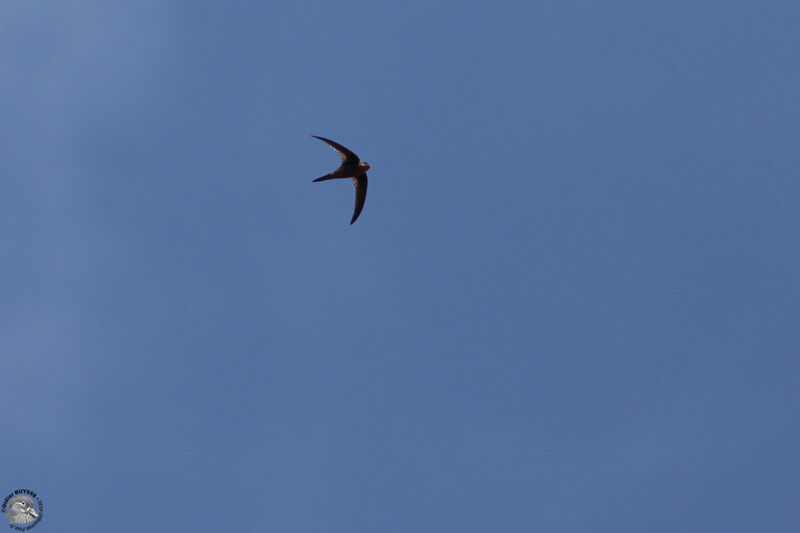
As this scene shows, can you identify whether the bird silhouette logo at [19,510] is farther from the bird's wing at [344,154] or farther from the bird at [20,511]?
the bird's wing at [344,154]

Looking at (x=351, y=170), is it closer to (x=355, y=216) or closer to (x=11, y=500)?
(x=355, y=216)

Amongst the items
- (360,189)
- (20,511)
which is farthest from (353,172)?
(20,511)

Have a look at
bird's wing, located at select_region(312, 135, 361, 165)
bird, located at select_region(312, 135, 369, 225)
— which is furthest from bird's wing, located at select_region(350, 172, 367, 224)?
bird's wing, located at select_region(312, 135, 361, 165)

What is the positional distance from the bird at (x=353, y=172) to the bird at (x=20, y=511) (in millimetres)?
26842

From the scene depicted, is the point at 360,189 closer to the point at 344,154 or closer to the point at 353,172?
the point at 353,172

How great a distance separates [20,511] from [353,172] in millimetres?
29029

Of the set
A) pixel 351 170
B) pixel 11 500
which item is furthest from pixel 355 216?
pixel 11 500

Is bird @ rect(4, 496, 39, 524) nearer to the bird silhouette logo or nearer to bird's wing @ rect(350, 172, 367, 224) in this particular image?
the bird silhouette logo

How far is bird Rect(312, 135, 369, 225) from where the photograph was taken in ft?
99.2

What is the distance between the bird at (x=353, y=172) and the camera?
3023cm

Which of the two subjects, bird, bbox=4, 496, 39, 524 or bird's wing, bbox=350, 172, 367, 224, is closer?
bird's wing, bbox=350, 172, 367, 224

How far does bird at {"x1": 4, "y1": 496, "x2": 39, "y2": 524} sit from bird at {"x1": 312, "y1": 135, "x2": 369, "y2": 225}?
26.8 m

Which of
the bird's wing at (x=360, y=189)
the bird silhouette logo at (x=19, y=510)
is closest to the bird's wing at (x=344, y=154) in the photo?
the bird's wing at (x=360, y=189)

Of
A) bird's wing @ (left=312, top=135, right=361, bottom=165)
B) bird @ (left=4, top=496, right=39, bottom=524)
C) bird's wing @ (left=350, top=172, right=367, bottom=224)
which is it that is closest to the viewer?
bird's wing @ (left=312, top=135, right=361, bottom=165)
